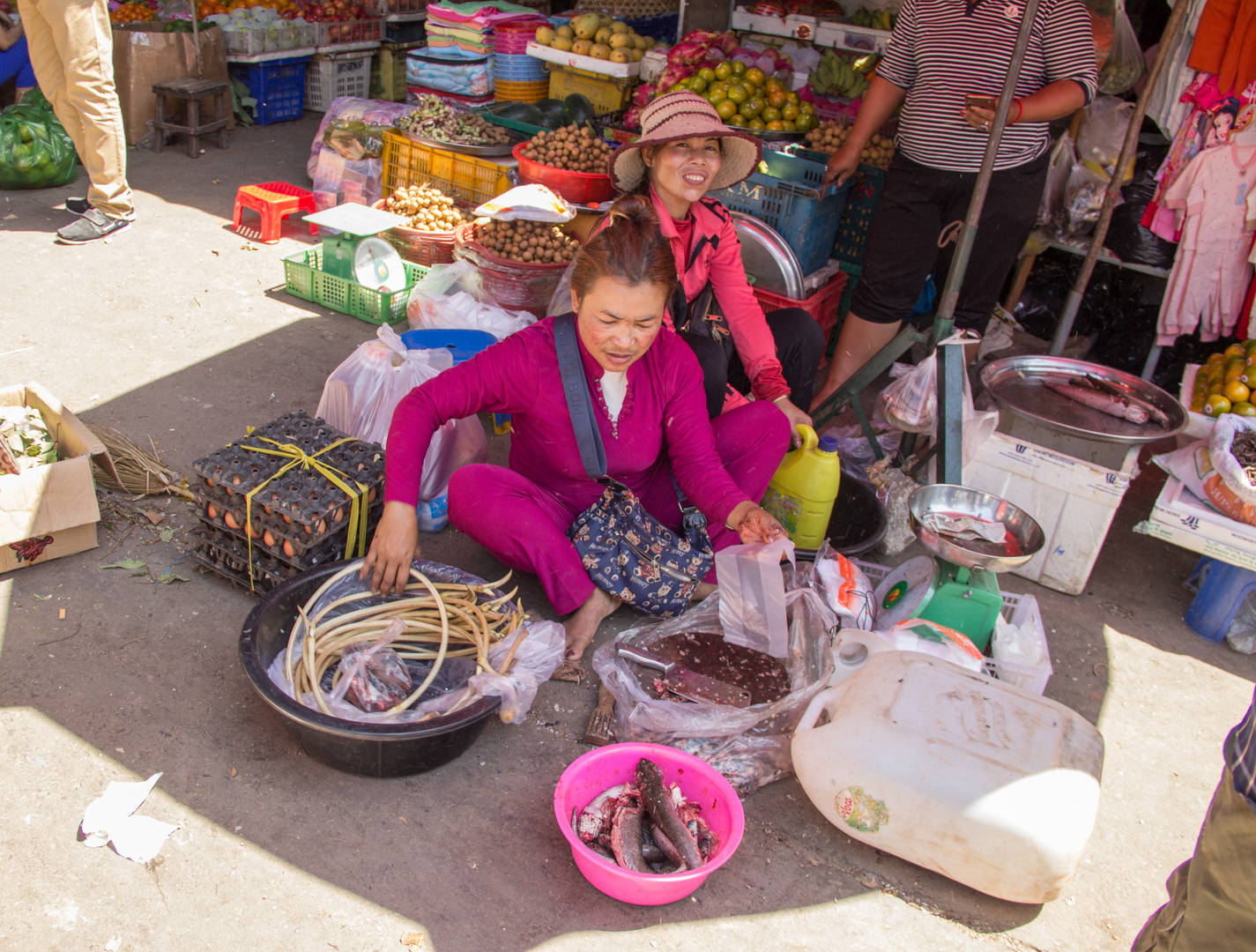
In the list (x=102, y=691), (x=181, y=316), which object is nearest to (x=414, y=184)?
(x=181, y=316)

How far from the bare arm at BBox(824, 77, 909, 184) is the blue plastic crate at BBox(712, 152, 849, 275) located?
10cm

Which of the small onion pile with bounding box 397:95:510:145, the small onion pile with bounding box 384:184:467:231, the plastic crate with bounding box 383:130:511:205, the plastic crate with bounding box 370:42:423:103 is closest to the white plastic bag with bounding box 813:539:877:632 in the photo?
the small onion pile with bounding box 384:184:467:231

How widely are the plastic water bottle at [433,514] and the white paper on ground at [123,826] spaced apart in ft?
4.25

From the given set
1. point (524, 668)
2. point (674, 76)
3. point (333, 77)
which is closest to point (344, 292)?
point (674, 76)

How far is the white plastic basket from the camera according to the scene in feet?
8.38

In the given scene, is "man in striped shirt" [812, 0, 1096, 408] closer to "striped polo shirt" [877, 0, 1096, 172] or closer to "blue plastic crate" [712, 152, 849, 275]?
"striped polo shirt" [877, 0, 1096, 172]

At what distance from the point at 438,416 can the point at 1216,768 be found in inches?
98.8

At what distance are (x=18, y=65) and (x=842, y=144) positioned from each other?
5729 mm

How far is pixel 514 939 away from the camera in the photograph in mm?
1942

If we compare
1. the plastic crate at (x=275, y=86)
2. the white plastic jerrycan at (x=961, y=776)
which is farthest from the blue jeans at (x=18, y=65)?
the white plastic jerrycan at (x=961, y=776)

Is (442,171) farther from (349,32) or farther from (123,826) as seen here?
(123,826)

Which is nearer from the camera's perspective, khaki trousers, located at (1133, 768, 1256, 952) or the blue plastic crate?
khaki trousers, located at (1133, 768, 1256, 952)

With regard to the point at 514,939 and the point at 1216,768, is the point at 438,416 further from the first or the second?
the point at 1216,768

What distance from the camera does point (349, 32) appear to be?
740 centimetres
